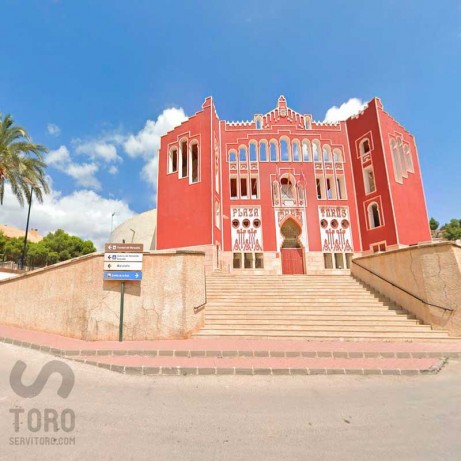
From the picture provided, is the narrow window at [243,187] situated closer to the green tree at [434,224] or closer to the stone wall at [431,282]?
the stone wall at [431,282]

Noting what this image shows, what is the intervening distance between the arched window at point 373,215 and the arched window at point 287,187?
20.9ft

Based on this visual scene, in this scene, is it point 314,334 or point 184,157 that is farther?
point 184,157

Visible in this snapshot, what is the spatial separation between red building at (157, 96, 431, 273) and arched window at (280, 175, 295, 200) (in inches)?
3.6

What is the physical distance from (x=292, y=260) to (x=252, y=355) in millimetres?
16053

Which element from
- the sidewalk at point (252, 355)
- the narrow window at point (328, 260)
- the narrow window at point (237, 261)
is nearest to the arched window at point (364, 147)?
the narrow window at point (328, 260)

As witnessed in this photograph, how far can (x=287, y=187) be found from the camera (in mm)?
23703

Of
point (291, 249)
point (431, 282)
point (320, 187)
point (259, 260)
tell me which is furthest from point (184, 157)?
point (431, 282)

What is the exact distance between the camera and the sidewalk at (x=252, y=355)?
569 centimetres

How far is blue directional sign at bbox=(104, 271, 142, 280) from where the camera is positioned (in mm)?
8383

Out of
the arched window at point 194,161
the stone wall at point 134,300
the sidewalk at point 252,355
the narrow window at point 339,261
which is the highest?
the arched window at point 194,161

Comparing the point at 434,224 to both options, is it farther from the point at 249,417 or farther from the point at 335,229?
the point at 249,417

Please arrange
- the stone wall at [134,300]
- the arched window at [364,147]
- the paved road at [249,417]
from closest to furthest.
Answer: the paved road at [249,417], the stone wall at [134,300], the arched window at [364,147]

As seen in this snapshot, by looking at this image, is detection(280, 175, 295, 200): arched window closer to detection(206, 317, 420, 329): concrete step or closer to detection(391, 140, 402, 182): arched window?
detection(391, 140, 402, 182): arched window

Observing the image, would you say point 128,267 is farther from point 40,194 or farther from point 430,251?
point 40,194
